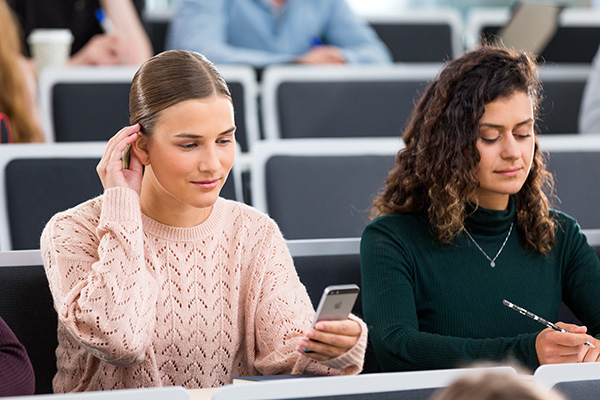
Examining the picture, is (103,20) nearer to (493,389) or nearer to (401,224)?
(401,224)

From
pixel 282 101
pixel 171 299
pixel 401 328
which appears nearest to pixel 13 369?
pixel 171 299

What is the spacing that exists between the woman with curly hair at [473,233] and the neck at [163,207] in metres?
0.40

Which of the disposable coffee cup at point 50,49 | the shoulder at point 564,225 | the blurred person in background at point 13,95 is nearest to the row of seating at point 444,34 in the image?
the disposable coffee cup at point 50,49

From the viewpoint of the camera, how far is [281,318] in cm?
165

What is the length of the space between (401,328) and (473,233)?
30cm

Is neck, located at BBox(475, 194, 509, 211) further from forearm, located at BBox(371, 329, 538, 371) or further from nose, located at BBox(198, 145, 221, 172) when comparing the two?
nose, located at BBox(198, 145, 221, 172)

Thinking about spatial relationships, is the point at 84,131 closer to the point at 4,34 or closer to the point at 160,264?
the point at 4,34

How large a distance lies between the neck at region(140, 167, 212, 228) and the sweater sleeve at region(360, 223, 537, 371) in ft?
1.29

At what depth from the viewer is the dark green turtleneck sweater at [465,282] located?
5.83ft

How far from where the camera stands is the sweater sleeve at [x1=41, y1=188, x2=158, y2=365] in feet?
4.82

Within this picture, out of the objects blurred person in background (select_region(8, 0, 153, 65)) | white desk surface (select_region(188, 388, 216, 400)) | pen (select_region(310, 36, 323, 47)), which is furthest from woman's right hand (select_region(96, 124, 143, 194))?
pen (select_region(310, 36, 323, 47))

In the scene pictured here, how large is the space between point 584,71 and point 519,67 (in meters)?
1.78

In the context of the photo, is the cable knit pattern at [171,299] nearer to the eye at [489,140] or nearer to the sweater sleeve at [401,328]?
the sweater sleeve at [401,328]

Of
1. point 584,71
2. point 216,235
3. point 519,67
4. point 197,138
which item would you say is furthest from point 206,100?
→ point 584,71
